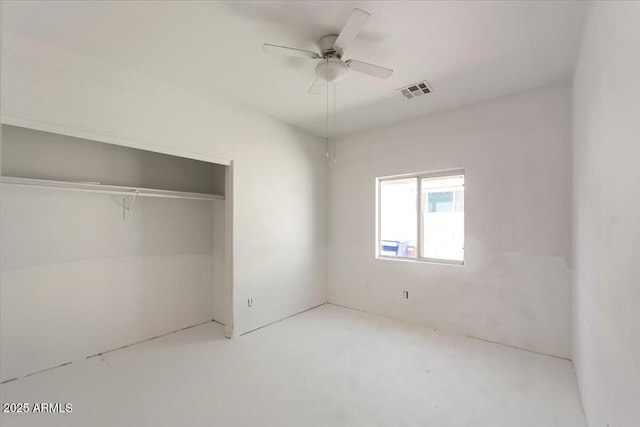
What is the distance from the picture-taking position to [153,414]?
6.57ft

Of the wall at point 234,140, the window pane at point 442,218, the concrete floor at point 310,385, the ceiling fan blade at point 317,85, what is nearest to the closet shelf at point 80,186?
the wall at point 234,140

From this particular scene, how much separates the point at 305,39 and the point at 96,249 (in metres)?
3.06

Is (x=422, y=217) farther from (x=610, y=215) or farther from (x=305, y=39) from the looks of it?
(x=305, y=39)

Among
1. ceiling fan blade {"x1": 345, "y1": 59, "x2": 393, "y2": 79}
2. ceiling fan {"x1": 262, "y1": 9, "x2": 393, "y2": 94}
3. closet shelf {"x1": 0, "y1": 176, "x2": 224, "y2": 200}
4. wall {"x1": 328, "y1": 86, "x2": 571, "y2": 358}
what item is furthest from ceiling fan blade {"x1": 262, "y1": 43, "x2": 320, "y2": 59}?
wall {"x1": 328, "y1": 86, "x2": 571, "y2": 358}

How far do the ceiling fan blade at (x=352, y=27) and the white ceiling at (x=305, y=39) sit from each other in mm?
174

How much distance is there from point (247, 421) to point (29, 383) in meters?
2.08

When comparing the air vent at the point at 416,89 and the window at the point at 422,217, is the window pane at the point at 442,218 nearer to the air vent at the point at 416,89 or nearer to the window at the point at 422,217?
the window at the point at 422,217

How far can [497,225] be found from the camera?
321 centimetres

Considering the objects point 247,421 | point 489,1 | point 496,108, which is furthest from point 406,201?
point 247,421

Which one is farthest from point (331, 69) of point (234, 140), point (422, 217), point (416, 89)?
point (422, 217)

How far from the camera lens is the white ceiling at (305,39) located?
1834 millimetres

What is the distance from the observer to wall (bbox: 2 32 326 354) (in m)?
2.13

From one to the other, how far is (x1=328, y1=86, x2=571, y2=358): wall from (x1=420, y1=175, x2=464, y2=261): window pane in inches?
7.5

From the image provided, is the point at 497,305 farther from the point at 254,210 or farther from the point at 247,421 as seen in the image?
the point at 254,210
